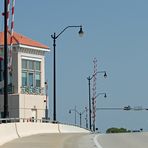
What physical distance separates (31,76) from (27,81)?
110 centimetres

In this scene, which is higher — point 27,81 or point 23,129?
point 27,81

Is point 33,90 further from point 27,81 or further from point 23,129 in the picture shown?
point 23,129

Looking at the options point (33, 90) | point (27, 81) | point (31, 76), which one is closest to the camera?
point (27, 81)

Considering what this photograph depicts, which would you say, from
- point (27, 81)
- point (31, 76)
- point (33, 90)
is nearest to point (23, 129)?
point (27, 81)

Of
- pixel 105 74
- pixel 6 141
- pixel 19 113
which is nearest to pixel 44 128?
pixel 6 141

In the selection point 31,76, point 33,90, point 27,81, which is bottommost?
point 33,90

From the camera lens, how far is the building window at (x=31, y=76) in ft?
234

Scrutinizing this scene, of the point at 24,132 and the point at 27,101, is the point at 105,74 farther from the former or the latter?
the point at 24,132

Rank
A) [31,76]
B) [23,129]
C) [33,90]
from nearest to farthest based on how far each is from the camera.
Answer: [23,129] < [33,90] < [31,76]

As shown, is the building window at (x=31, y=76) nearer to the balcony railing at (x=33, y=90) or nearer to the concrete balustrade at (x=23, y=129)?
the balcony railing at (x=33, y=90)

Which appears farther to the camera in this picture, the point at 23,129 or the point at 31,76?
the point at 31,76

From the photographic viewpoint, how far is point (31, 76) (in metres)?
72.8

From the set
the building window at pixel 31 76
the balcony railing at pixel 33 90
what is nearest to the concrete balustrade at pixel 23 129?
the balcony railing at pixel 33 90

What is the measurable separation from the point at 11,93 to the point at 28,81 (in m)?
3.13
